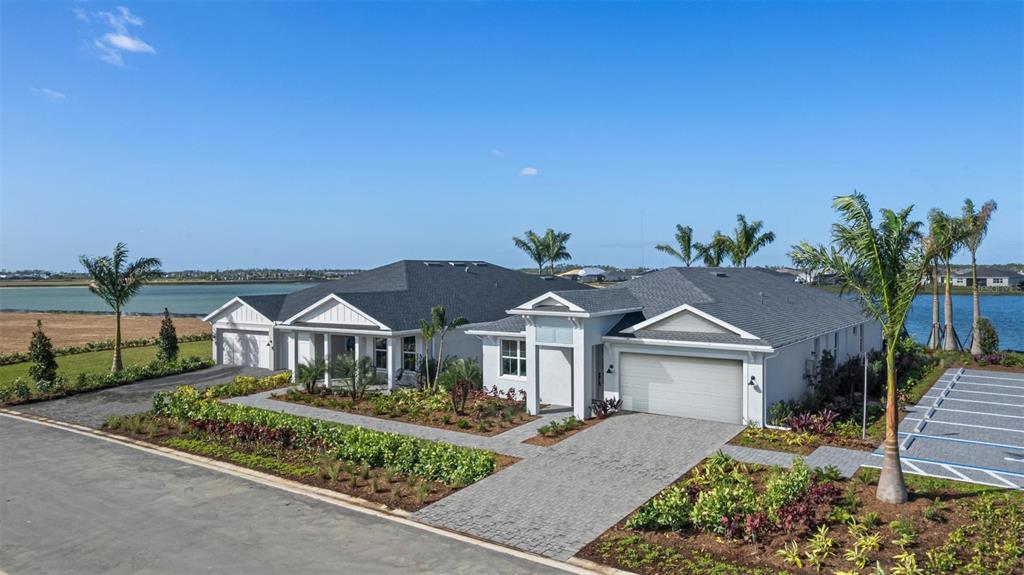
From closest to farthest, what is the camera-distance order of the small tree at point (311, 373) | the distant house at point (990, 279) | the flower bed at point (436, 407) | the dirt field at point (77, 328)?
the flower bed at point (436, 407)
the small tree at point (311, 373)
the dirt field at point (77, 328)
the distant house at point (990, 279)

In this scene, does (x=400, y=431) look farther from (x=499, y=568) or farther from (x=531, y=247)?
(x=531, y=247)

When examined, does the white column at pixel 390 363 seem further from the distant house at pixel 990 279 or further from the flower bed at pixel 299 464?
the distant house at pixel 990 279

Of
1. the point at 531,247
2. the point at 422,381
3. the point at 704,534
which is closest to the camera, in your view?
the point at 704,534

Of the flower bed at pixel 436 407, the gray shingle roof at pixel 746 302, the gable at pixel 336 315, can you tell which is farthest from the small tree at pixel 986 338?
the gable at pixel 336 315

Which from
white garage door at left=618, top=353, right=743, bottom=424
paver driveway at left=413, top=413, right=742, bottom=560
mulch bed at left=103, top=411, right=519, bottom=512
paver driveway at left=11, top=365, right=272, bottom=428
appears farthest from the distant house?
mulch bed at left=103, top=411, right=519, bottom=512

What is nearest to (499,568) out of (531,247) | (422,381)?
(422,381)

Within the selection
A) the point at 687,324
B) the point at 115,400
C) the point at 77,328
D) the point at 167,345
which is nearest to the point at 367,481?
the point at 687,324
